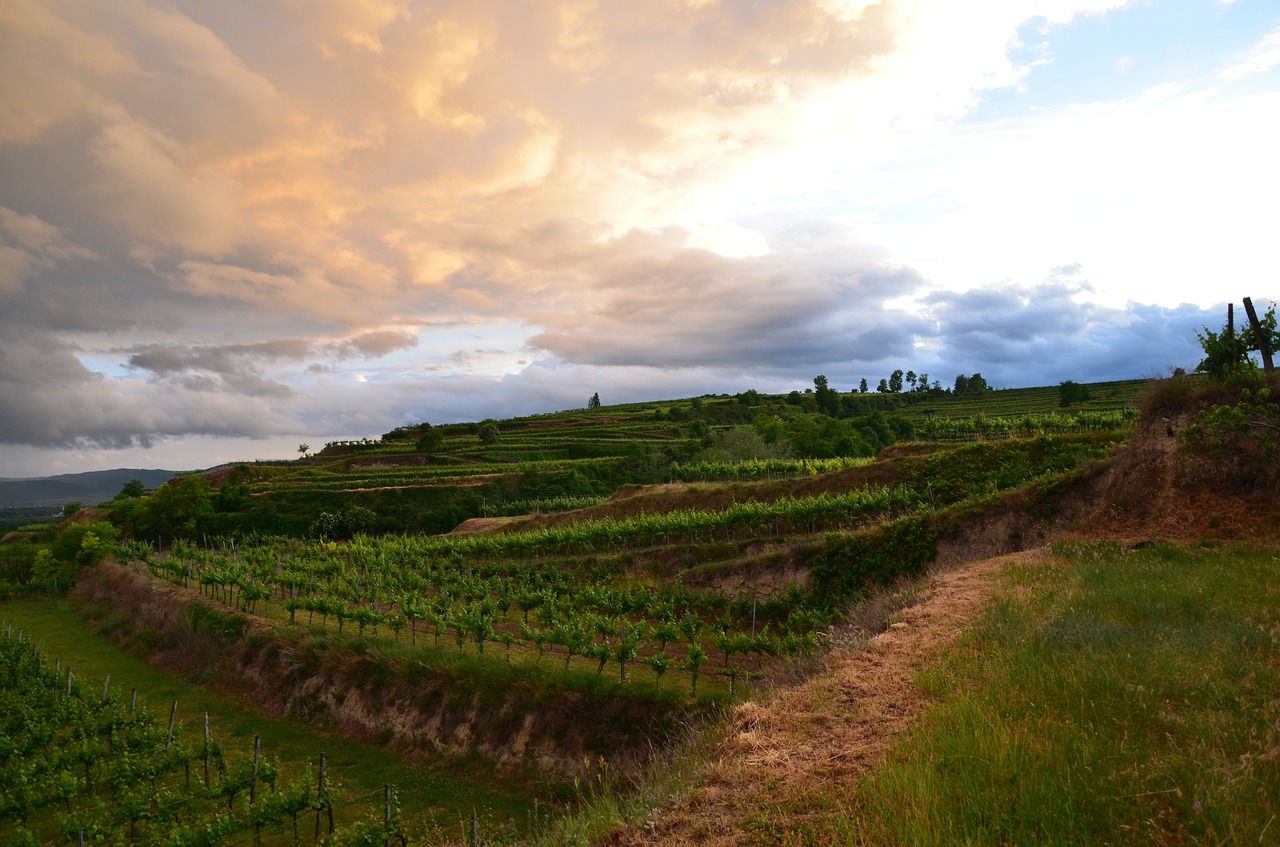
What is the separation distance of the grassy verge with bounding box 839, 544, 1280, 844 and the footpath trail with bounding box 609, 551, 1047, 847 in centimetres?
48

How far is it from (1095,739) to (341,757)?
2367 cm

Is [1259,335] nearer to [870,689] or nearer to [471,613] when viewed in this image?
[870,689]

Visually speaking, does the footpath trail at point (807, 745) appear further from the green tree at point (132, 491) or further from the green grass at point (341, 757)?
the green tree at point (132, 491)

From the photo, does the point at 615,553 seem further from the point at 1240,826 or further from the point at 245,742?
the point at 1240,826

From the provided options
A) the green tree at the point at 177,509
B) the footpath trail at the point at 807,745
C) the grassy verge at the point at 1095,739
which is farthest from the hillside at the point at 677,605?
the green tree at the point at 177,509

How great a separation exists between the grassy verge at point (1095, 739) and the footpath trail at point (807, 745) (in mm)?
481

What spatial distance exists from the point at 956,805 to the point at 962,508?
24591 mm

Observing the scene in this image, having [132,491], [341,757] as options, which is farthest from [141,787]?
[132,491]

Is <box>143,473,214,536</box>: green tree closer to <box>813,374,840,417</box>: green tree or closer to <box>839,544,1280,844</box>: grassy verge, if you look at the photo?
<box>839,544,1280,844</box>: grassy verge

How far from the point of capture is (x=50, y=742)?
22.1 meters

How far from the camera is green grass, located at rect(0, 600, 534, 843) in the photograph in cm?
1820

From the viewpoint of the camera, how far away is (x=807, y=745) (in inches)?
335

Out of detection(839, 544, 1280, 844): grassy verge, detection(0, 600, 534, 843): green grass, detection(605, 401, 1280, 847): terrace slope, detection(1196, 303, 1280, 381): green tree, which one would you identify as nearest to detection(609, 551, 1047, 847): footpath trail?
detection(605, 401, 1280, 847): terrace slope

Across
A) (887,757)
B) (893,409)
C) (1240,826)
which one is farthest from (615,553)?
(893,409)
